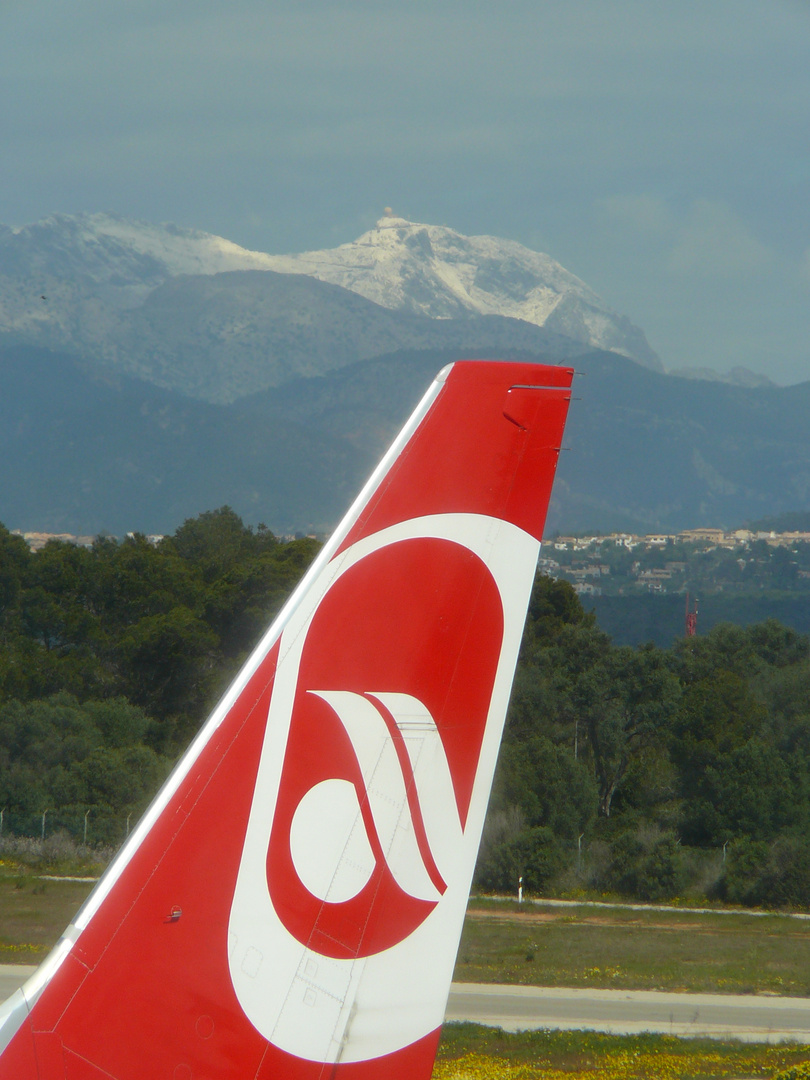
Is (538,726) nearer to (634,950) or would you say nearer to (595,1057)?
(634,950)

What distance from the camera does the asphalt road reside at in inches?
575

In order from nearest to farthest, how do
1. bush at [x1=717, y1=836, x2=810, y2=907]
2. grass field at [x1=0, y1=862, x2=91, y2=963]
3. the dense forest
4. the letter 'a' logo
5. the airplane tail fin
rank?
1. the airplane tail fin
2. the letter 'a' logo
3. grass field at [x1=0, y1=862, x2=91, y2=963]
4. bush at [x1=717, y1=836, x2=810, y2=907]
5. the dense forest

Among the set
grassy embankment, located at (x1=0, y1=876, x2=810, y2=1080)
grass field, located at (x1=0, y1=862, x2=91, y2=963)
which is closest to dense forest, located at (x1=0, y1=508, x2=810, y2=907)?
grassy embankment, located at (x1=0, y1=876, x2=810, y2=1080)

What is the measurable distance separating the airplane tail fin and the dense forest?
24.5 meters

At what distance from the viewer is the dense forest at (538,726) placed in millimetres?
28234

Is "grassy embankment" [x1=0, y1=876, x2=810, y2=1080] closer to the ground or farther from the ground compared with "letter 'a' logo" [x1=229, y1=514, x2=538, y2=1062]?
closer to the ground

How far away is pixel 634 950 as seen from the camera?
67.5ft

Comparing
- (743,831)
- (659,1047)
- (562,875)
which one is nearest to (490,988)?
(659,1047)

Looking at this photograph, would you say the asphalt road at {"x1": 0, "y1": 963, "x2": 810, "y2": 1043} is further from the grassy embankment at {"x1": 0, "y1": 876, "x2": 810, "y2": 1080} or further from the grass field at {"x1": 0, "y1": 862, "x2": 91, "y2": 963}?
the grass field at {"x1": 0, "y1": 862, "x2": 91, "y2": 963}

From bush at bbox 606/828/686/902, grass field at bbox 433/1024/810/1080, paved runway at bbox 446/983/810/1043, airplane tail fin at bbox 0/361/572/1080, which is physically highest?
airplane tail fin at bbox 0/361/572/1080

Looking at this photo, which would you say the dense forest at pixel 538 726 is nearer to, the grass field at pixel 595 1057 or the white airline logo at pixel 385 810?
the grass field at pixel 595 1057

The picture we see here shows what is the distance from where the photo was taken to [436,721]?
429 cm

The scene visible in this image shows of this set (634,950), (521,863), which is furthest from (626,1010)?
(521,863)

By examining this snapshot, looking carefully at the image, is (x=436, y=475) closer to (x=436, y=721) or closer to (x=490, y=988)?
(x=436, y=721)
